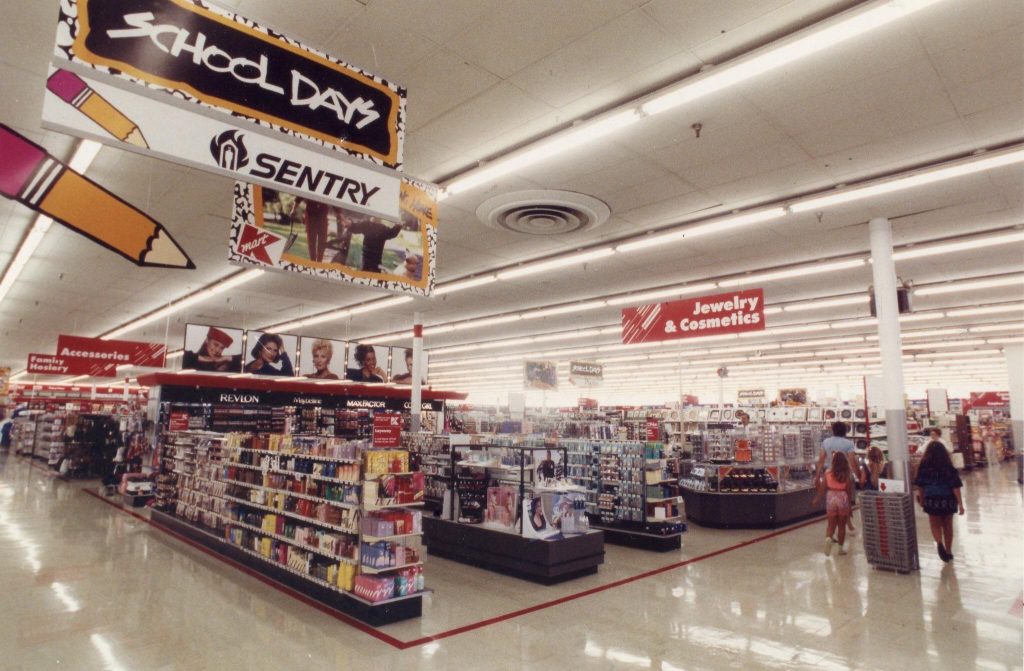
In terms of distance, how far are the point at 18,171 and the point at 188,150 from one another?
1162 millimetres

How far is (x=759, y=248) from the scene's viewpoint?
941 cm

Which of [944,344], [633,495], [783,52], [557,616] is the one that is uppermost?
[783,52]

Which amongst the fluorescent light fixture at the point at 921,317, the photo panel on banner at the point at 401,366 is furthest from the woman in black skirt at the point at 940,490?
the photo panel on banner at the point at 401,366

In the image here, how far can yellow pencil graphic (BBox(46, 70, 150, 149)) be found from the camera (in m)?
2.21

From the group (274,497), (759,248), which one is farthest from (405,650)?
(759,248)

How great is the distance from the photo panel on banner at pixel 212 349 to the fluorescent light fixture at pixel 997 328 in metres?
19.4

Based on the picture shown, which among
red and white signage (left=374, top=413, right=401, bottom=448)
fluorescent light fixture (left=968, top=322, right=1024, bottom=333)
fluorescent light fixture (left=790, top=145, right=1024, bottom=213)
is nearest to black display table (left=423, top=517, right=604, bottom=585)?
red and white signage (left=374, top=413, right=401, bottom=448)

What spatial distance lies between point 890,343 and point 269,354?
11749mm

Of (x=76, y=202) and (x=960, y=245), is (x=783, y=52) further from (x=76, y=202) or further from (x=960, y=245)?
(x=960, y=245)

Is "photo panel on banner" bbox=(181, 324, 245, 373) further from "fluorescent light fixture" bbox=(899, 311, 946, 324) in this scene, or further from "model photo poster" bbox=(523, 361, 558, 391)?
"fluorescent light fixture" bbox=(899, 311, 946, 324)

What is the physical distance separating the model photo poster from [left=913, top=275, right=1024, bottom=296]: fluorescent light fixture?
8.87m

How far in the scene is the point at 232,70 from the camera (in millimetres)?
2674

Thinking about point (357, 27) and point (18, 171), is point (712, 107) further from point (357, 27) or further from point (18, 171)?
point (18, 171)

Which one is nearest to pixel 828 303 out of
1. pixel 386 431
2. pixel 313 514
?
pixel 386 431
